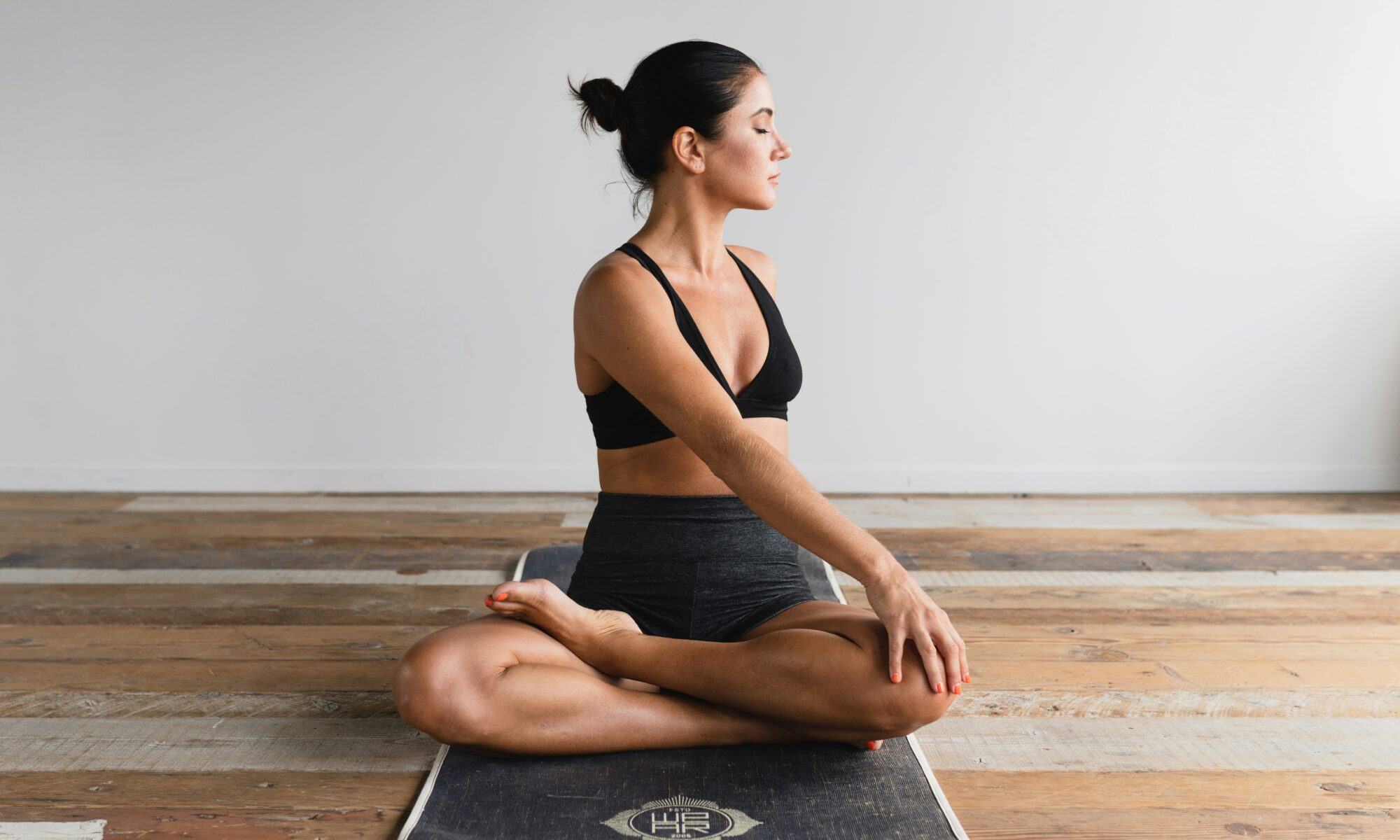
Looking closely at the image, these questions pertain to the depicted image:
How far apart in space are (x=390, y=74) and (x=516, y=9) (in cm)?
44

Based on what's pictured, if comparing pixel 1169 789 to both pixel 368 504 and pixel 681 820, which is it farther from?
pixel 368 504

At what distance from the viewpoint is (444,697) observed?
1.45 m

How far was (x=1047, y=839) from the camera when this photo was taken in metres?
1.33

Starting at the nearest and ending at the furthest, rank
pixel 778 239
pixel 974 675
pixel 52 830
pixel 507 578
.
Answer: pixel 52 830 < pixel 974 675 < pixel 507 578 < pixel 778 239

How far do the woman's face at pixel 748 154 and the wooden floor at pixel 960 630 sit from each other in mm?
877

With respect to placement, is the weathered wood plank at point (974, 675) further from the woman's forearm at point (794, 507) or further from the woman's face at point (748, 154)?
the woman's face at point (748, 154)

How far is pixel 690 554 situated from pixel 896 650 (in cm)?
38

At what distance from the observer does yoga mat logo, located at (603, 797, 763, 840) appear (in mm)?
1315

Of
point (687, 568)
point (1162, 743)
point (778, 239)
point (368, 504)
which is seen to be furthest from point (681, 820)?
point (778, 239)

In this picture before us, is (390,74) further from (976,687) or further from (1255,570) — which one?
(1255,570)

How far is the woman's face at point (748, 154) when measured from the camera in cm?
167

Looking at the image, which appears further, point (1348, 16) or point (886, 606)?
point (1348, 16)

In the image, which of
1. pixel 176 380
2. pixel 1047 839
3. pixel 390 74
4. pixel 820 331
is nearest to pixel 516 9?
pixel 390 74

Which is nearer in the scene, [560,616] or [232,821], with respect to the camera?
[232,821]
